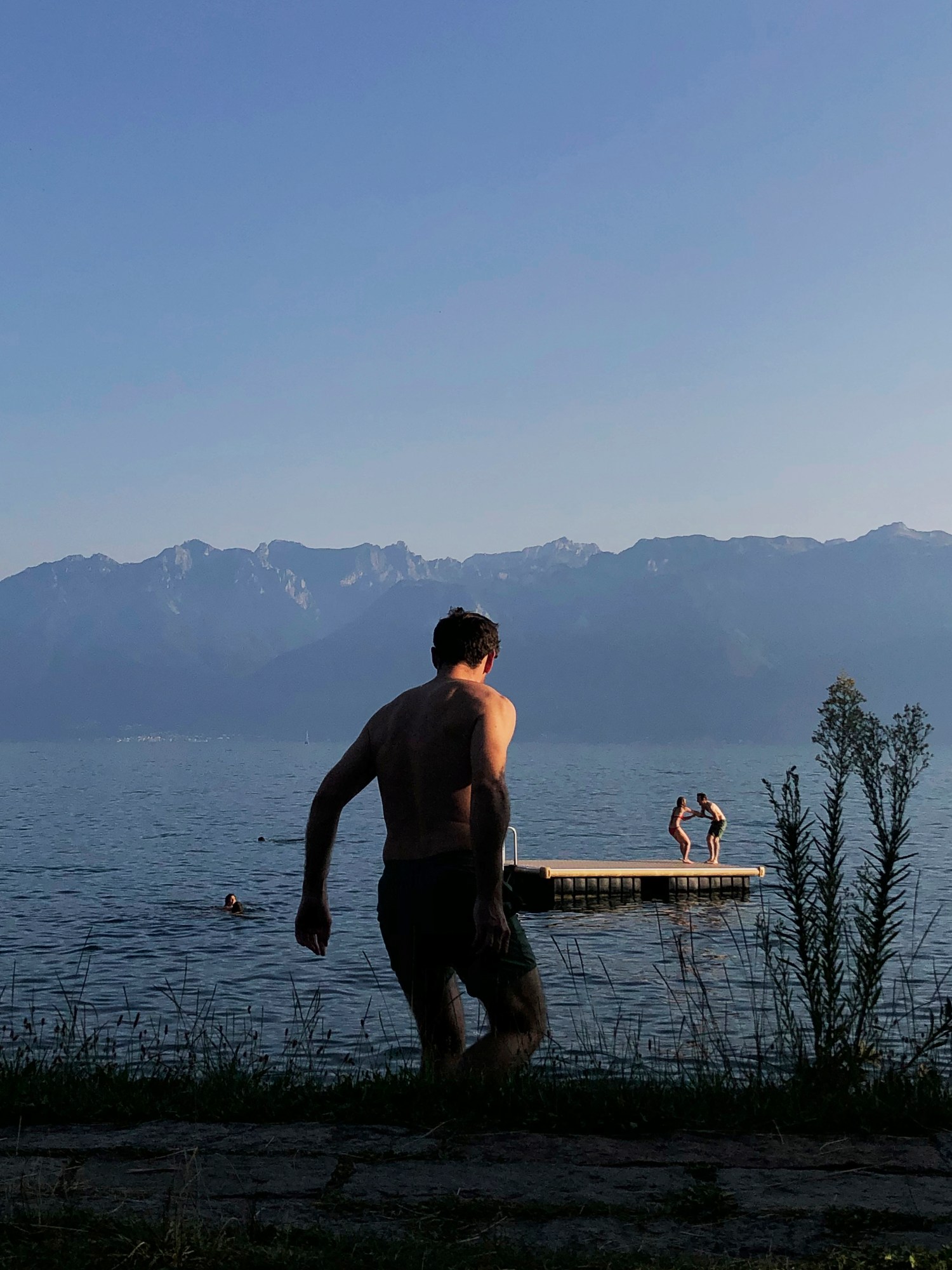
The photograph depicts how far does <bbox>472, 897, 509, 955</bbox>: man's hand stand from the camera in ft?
16.4

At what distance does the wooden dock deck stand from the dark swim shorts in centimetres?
2482

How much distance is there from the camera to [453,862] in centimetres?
524

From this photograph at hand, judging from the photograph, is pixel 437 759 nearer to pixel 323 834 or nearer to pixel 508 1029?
pixel 323 834

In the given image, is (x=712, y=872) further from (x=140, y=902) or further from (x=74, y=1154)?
(x=74, y=1154)

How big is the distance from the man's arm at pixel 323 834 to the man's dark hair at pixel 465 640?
0.54 meters

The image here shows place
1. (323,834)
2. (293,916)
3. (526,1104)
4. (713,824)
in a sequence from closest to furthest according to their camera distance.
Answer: (526,1104) → (323,834) → (293,916) → (713,824)

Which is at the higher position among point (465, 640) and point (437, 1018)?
point (465, 640)

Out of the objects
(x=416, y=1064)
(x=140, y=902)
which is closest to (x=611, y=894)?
(x=140, y=902)

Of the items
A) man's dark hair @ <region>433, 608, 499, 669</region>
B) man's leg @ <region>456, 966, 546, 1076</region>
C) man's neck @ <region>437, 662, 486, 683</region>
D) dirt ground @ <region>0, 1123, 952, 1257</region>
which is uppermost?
man's dark hair @ <region>433, 608, 499, 669</region>

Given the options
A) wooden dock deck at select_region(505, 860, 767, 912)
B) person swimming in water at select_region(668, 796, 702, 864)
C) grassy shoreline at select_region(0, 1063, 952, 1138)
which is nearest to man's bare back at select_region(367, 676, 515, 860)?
grassy shoreline at select_region(0, 1063, 952, 1138)

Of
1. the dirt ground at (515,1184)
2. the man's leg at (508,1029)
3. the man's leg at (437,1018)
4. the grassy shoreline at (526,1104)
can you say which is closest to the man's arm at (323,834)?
the man's leg at (437,1018)

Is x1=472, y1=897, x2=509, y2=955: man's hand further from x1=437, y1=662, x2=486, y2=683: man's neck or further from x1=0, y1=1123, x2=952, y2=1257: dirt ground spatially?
x1=437, y1=662, x2=486, y2=683: man's neck

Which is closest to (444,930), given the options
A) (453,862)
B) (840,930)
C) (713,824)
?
(453,862)

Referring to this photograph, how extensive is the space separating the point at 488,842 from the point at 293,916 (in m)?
27.1
